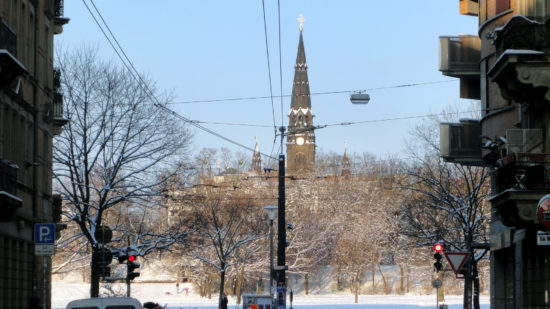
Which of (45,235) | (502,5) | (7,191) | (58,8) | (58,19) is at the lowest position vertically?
(45,235)

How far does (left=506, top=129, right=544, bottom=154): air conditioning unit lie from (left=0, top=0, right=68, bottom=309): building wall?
1139 centimetres

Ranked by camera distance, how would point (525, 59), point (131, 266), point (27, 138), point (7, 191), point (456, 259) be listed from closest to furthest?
point (525, 59) < point (7, 191) < point (456, 259) < point (131, 266) < point (27, 138)

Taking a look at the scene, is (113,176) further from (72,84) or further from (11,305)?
(11,305)

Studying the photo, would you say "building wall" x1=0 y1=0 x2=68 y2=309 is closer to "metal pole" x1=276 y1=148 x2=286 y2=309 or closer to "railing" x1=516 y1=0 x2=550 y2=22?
"metal pole" x1=276 y1=148 x2=286 y2=309

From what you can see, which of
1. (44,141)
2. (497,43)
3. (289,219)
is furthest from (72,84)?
(289,219)

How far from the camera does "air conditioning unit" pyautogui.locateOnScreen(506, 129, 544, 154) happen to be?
24.5 meters

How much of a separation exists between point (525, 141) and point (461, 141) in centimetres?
848

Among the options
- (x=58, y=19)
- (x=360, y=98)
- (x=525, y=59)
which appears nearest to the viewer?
(x=525, y=59)

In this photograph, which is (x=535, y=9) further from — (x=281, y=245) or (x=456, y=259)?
(x=281, y=245)

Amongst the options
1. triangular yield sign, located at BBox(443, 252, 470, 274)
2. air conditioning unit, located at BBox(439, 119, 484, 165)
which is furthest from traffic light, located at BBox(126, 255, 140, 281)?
air conditioning unit, located at BBox(439, 119, 484, 165)

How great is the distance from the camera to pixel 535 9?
84.7 feet

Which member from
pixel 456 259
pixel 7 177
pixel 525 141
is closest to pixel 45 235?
pixel 7 177

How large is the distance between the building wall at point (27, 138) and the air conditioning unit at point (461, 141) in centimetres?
1174

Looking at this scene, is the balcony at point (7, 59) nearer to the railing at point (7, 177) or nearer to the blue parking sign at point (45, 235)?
the railing at point (7, 177)
